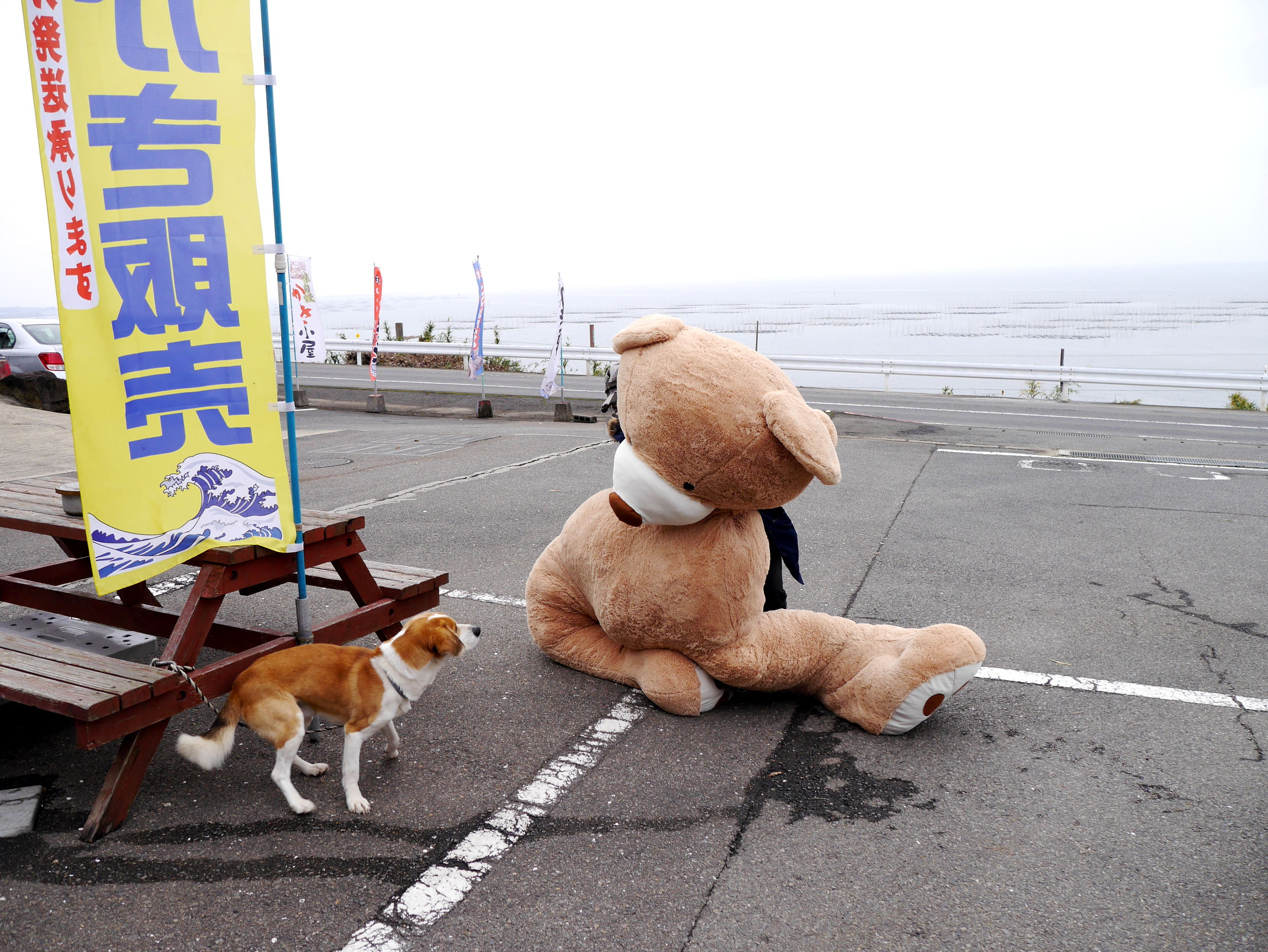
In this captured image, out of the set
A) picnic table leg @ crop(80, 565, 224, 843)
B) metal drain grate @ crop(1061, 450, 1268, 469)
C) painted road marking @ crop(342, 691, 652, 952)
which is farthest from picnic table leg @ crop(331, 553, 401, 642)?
metal drain grate @ crop(1061, 450, 1268, 469)

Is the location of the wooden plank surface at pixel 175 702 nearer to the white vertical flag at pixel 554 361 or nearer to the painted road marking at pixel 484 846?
the painted road marking at pixel 484 846

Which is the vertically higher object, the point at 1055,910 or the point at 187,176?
the point at 187,176

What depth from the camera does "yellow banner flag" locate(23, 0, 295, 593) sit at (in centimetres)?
281

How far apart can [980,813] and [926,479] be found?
6.49 meters

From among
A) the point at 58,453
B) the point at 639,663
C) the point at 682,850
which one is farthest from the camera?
the point at 58,453

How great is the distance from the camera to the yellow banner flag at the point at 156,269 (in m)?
2.81

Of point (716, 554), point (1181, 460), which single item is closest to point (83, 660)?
point (716, 554)

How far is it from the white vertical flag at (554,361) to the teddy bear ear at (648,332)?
11.3m

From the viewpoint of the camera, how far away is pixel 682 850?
296 centimetres

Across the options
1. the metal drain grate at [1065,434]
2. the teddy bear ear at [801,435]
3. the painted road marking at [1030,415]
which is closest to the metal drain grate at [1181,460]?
the metal drain grate at [1065,434]

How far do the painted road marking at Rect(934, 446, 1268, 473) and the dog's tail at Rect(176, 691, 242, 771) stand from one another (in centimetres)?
911

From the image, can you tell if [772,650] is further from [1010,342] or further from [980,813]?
[1010,342]

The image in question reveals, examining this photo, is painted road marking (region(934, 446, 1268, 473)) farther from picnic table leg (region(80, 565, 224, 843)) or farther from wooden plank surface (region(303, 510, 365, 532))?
picnic table leg (region(80, 565, 224, 843))

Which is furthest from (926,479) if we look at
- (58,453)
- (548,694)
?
(58,453)
